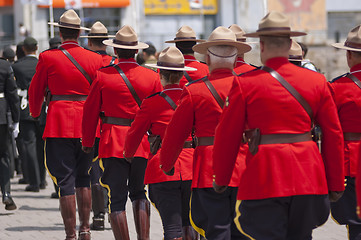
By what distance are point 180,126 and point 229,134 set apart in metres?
0.99

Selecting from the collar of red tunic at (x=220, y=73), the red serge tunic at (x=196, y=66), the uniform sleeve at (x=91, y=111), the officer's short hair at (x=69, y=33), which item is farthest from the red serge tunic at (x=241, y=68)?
the collar of red tunic at (x=220, y=73)

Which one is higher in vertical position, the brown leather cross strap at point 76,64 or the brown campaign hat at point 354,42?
the brown campaign hat at point 354,42

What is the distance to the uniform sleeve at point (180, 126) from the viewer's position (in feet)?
20.6

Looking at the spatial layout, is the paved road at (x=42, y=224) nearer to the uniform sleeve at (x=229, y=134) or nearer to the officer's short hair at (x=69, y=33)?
the officer's short hair at (x=69, y=33)

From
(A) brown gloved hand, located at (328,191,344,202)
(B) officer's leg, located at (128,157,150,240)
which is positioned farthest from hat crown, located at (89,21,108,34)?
(A) brown gloved hand, located at (328,191,344,202)

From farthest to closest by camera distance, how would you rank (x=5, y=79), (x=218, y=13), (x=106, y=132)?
(x=218, y=13)
(x=5, y=79)
(x=106, y=132)

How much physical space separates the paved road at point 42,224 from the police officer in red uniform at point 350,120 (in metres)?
2.42

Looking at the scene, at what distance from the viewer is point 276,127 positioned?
5258 millimetres

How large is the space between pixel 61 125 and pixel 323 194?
Answer: 13.0 feet

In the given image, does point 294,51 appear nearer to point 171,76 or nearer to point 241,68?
point 241,68

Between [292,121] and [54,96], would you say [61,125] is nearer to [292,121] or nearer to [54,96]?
[54,96]

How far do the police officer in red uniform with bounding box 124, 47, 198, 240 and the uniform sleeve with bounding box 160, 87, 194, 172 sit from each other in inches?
20.4

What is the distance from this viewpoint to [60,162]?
8570 millimetres

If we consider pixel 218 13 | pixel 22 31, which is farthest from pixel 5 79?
pixel 218 13
